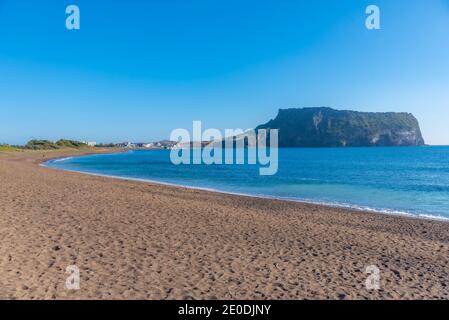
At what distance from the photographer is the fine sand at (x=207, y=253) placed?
261 inches

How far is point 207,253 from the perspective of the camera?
9.00 metres

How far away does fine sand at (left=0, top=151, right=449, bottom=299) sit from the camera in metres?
6.63

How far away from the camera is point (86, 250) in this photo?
28.5ft

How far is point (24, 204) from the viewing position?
46.7 feet

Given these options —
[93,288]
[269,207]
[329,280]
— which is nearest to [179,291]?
[93,288]

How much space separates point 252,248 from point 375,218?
943 cm

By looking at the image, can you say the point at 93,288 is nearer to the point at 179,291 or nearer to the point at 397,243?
Answer: the point at 179,291

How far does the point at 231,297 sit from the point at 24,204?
1171cm
